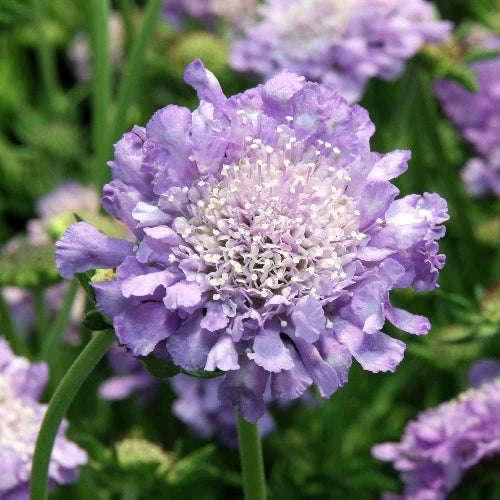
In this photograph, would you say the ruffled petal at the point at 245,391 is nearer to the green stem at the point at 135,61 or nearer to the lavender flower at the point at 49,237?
the green stem at the point at 135,61

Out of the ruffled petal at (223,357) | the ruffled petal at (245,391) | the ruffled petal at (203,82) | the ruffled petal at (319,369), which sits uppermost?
the ruffled petal at (203,82)

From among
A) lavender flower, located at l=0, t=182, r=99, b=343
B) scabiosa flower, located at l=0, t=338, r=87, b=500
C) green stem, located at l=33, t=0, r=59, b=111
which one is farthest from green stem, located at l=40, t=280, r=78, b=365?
green stem, located at l=33, t=0, r=59, b=111

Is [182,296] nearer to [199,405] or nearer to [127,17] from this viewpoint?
[199,405]

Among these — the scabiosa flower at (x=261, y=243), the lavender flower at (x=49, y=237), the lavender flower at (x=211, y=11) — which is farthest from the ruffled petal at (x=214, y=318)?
the lavender flower at (x=211, y=11)

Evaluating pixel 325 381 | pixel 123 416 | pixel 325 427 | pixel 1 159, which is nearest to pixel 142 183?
pixel 325 381

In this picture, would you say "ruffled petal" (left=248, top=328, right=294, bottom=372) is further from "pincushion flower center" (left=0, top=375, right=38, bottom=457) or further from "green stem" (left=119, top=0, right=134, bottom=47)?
"green stem" (left=119, top=0, right=134, bottom=47)

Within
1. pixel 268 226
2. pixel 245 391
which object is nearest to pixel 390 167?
pixel 268 226
